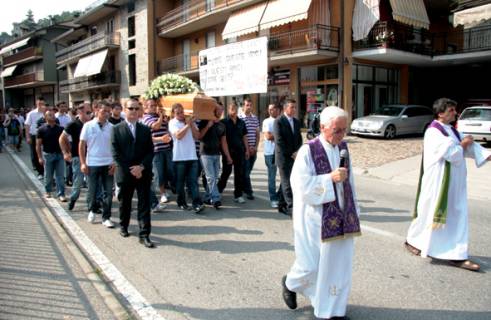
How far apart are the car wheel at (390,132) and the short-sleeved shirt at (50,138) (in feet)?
44.6

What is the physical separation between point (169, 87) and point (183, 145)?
2025 millimetres

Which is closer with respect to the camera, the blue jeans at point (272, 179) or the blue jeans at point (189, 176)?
the blue jeans at point (189, 176)

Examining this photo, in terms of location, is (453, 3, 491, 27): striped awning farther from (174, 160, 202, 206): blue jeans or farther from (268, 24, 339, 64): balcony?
(268, 24, 339, 64): balcony

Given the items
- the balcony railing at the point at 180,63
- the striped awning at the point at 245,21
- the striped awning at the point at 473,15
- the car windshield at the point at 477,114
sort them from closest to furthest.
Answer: the striped awning at the point at 473,15 < the car windshield at the point at 477,114 < the striped awning at the point at 245,21 < the balcony railing at the point at 180,63

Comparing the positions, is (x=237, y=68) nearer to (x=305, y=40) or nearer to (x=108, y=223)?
(x=108, y=223)

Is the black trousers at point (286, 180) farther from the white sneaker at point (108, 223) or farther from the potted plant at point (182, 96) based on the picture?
the white sneaker at point (108, 223)

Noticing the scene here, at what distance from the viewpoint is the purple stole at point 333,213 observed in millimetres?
3338

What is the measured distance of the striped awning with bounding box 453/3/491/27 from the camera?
884 centimetres

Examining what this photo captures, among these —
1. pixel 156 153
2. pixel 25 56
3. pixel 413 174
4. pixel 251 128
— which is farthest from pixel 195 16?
pixel 25 56

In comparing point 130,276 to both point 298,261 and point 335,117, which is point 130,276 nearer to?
point 298,261

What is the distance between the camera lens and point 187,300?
12.8 ft

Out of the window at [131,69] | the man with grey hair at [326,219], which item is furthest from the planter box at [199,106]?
the window at [131,69]

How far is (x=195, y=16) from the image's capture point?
27875 millimetres

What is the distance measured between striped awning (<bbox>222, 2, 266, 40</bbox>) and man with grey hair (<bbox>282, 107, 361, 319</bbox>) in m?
19.5
